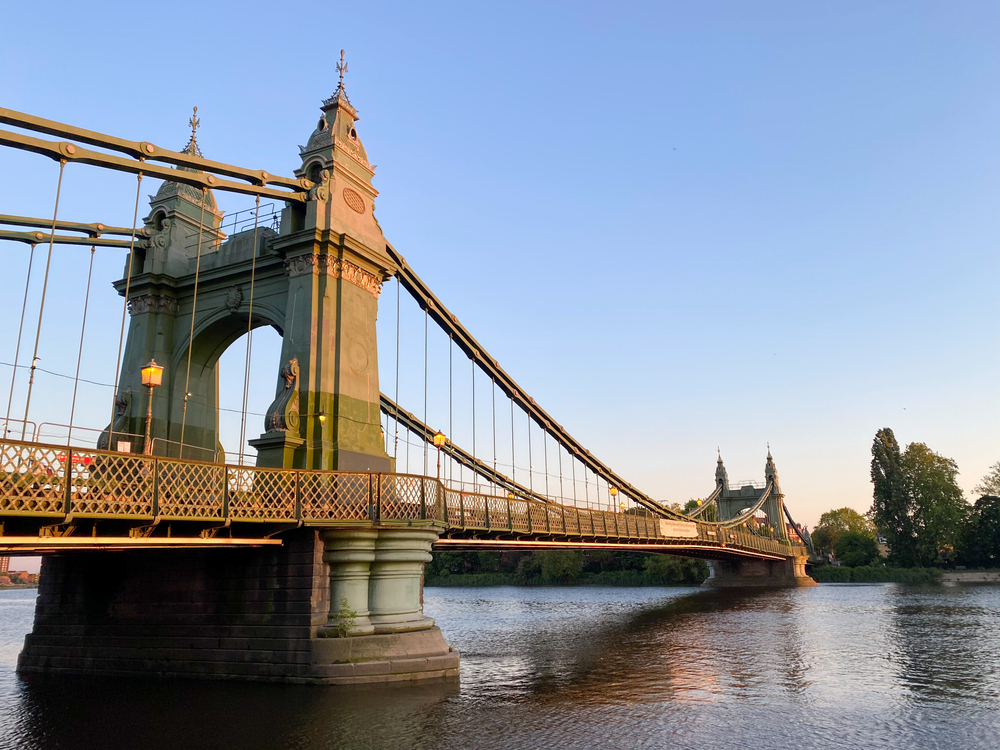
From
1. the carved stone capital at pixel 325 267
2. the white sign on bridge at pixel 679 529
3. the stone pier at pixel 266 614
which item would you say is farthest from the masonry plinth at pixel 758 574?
the carved stone capital at pixel 325 267

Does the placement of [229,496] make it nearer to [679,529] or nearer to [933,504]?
[679,529]

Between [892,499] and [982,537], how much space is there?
9.38 m

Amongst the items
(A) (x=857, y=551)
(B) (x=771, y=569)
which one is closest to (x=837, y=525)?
(A) (x=857, y=551)

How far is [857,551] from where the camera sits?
93688mm

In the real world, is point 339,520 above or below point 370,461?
below

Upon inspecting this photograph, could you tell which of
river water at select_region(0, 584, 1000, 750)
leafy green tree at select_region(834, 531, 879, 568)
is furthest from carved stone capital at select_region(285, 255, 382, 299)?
leafy green tree at select_region(834, 531, 879, 568)

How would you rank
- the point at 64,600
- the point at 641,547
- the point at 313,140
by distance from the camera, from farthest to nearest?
1. the point at 641,547
2. the point at 313,140
3. the point at 64,600

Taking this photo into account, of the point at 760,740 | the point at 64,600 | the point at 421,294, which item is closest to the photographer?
the point at 760,740

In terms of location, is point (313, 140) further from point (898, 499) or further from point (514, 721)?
point (898, 499)

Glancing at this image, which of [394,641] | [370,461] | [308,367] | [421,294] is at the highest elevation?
[421,294]

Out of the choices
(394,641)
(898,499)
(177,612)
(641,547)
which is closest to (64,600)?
(177,612)

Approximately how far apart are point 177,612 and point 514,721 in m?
10.3

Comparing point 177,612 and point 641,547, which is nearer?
point 177,612

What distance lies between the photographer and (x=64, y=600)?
2056 centimetres
